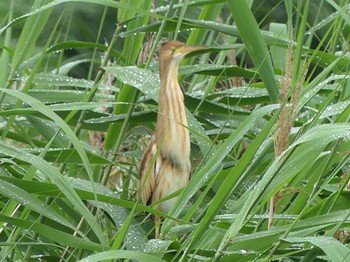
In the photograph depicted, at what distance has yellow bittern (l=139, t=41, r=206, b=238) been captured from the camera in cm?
262

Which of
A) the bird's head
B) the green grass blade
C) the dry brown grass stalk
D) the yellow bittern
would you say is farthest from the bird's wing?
the dry brown grass stalk

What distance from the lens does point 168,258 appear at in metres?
2.14

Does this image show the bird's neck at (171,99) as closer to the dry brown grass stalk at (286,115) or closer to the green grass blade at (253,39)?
the green grass blade at (253,39)

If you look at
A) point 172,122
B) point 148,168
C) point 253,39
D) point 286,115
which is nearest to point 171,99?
point 172,122

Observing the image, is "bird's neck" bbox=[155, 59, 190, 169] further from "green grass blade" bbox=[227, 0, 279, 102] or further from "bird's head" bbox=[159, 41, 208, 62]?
"green grass blade" bbox=[227, 0, 279, 102]

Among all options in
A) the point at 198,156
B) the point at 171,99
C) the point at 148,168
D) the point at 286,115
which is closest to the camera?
the point at 286,115

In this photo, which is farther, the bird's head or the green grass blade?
the bird's head

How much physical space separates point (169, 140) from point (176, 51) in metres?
0.23

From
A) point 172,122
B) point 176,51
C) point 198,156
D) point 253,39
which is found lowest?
point 198,156

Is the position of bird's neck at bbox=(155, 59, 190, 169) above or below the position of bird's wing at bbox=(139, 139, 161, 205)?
above

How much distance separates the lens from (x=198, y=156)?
2.80 m

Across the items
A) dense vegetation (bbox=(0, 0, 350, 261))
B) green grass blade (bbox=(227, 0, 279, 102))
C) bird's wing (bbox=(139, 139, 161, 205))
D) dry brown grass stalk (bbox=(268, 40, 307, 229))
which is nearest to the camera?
dry brown grass stalk (bbox=(268, 40, 307, 229))

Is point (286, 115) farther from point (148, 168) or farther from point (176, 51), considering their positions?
point (176, 51)

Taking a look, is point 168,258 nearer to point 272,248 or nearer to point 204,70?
point 272,248
